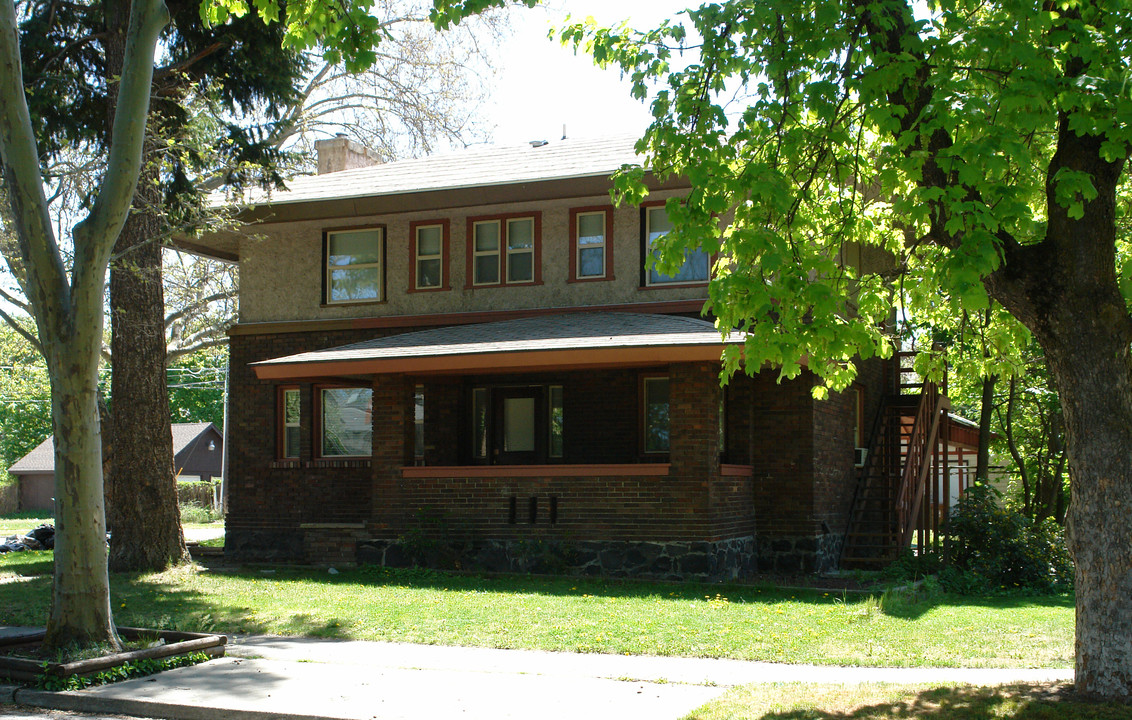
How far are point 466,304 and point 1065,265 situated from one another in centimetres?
1291

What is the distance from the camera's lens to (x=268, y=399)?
65.3 feet

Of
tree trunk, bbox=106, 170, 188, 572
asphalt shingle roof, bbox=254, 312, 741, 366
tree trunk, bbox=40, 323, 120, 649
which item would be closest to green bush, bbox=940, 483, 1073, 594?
asphalt shingle roof, bbox=254, 312, 741, 366

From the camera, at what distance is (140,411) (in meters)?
16.4

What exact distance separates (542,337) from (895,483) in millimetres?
7721

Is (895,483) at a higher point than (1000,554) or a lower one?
higher

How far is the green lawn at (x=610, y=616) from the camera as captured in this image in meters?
9.61

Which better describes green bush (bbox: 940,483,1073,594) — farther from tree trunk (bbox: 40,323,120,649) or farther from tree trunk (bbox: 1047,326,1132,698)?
tree trunk (bbox: 40,323,120,649)

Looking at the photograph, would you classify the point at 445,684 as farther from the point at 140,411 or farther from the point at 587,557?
the point at 140,411

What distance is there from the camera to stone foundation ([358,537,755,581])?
1519 cm

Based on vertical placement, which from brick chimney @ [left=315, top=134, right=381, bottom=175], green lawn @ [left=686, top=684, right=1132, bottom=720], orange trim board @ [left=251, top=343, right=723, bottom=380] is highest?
brick chimney @ [left=315, top=134, right=381, bottom=175]

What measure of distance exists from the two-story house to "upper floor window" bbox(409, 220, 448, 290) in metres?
0.04

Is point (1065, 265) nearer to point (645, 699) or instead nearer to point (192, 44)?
point (645, 699)

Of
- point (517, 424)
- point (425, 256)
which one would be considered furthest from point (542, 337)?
point (425, 256)

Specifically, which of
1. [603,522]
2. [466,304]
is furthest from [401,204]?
[603,522]
